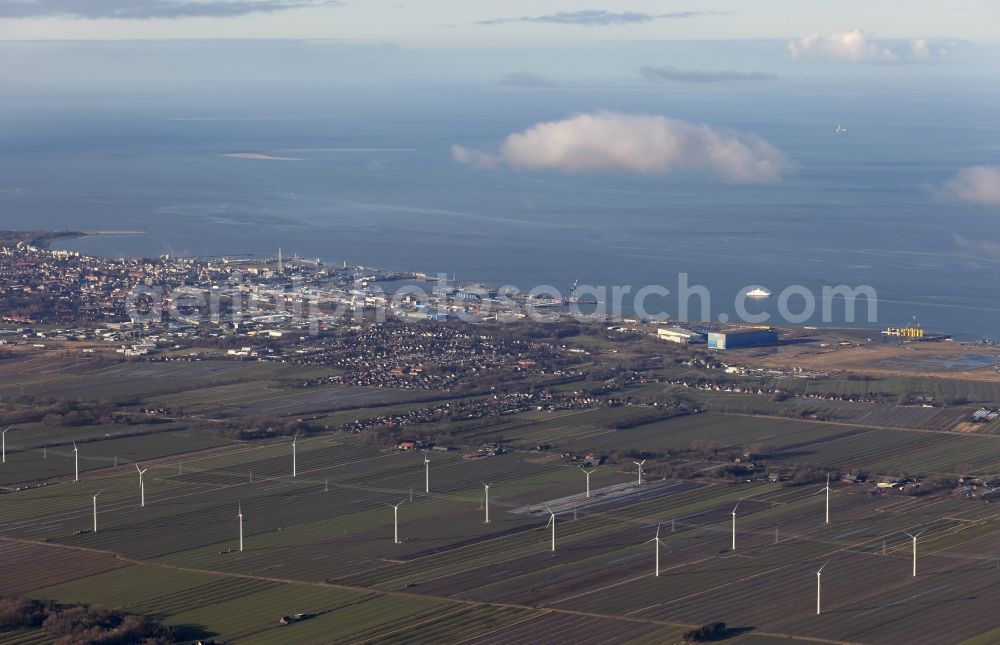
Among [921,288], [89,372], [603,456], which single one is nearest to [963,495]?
[603,456]

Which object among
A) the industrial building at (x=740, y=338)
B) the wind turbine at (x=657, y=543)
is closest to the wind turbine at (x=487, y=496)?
the wind turbine at (x=657, y=543)

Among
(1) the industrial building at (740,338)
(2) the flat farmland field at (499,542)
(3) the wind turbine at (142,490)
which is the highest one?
(1) the industrial building at (740,338)

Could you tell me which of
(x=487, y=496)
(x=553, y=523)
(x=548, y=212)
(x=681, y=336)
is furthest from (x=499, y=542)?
(x=548, y=212)

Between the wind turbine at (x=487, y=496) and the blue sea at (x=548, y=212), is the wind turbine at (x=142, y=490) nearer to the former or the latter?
the wind turbine at (x=487, y=496)

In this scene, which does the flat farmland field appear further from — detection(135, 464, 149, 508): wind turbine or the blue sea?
the blue sea

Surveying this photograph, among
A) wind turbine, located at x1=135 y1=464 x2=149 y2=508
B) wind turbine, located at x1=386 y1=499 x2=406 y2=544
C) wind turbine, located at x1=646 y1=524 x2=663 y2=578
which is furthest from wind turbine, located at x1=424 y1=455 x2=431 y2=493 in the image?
wind turbine, located at x1=135 y1=464 x2=149 y2=508

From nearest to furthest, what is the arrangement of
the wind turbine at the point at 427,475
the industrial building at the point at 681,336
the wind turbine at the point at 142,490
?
the wind turbine at the point at 142,490
the wind turbine at the point at 427,475
the industrial building at the point at 681,336
